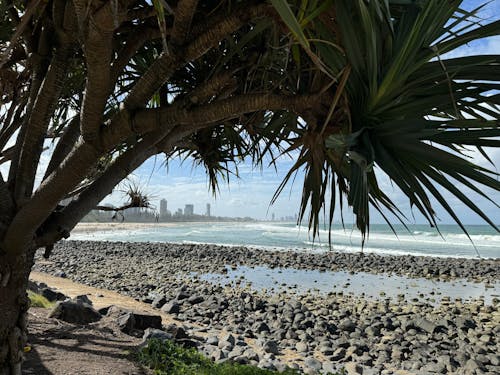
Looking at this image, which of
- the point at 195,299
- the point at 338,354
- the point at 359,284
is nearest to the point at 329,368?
the point at 338,354

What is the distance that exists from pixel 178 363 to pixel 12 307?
1.77 meters

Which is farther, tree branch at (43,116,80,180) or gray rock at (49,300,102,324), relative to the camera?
gray rock at (49,300,102,324)

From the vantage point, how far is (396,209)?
6.70 feet

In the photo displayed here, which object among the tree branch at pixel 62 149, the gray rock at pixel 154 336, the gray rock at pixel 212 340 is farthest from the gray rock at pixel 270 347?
the tree branch at pixel 62 149

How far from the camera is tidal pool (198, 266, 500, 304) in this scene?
10.8m

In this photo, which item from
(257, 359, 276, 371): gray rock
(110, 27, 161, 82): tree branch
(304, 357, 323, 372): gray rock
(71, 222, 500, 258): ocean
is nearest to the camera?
(110, 27, 161, 82): tree branch

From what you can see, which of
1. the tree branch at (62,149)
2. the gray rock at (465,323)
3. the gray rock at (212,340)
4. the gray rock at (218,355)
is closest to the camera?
the tree branch at (62,149)

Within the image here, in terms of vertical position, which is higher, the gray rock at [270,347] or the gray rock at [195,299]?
the gray rock at [195,299]

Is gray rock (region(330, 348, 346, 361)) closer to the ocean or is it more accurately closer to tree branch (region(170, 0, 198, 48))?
the ocean

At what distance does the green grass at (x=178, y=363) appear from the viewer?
11.9 feet

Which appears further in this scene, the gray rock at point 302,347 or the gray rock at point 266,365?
the gray rock at point 302,347

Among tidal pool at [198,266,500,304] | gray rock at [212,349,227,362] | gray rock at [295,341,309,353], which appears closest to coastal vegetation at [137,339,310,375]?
gray rock at [212,349,227,362]

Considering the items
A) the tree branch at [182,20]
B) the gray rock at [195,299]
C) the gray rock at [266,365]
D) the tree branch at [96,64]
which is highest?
the tree branch at [182,20]

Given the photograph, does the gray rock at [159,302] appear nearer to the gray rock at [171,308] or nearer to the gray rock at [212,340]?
the gray rock at [171,308]
